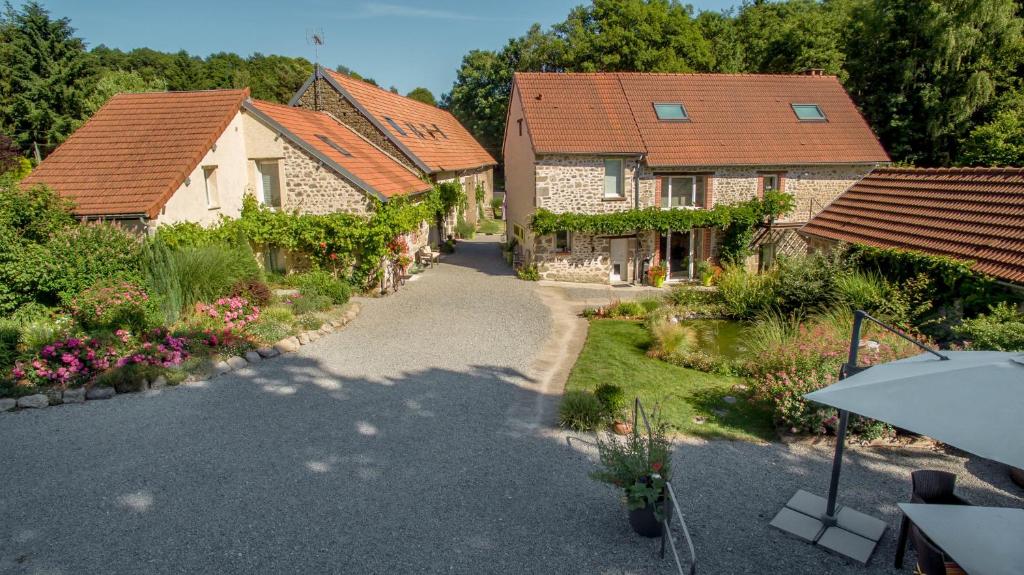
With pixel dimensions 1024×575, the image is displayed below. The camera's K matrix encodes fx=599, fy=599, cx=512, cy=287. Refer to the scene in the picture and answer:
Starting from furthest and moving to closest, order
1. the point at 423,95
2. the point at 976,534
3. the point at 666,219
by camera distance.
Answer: the point at 423,95 < the point at 666,219 < the point at 976,534

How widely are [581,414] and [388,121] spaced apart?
19658 mm

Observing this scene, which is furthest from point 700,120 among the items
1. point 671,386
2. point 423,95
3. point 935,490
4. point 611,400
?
point 423,95

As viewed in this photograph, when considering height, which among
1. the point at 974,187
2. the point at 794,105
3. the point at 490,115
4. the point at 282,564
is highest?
the point at 490,115

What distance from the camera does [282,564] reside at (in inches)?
245

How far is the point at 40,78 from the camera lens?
3294 centimetres

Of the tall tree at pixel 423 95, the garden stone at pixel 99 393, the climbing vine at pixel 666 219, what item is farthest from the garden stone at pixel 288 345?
the tall tree at pixel 423 95

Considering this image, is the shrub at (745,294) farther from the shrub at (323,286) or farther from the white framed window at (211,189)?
the white framed window at (211,189)

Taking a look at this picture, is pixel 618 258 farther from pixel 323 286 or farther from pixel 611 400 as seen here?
pixel 611 400

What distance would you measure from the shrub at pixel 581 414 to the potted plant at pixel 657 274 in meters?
13.3

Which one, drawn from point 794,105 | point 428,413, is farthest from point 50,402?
point 794,105

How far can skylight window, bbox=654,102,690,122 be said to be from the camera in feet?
76.8

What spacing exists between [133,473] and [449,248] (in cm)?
2167

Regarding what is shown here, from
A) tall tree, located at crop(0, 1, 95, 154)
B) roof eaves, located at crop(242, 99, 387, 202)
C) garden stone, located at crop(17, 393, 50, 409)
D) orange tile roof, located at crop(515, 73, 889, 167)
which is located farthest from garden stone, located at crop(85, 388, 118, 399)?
tall tree, located at crop(0, 1, 95, 154)

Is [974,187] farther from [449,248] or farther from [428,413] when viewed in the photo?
[449,248]
